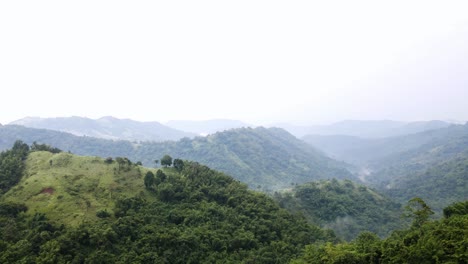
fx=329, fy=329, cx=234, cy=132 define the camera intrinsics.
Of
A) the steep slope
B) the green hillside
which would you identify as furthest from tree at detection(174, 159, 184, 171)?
the steep slope

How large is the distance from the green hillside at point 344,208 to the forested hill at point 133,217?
3511cm

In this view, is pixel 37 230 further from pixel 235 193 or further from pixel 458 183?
pixel 458 183

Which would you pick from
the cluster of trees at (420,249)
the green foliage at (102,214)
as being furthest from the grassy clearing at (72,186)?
the cluster of trees at (420,249)

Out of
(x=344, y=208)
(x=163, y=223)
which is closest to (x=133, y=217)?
(x=163, y=223)

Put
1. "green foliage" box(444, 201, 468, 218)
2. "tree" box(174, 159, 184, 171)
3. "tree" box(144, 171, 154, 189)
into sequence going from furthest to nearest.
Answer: "tree" box(174, 159, 184, 171)
"tree" box(144, 171, 154, 189)
"green foliage" box(444, 201, 468, 218)

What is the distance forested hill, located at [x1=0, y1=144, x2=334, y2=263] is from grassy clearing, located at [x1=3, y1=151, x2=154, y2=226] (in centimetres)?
15

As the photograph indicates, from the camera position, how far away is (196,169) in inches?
2717

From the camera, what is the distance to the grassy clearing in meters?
49.2

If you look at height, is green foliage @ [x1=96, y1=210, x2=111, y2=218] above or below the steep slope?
above

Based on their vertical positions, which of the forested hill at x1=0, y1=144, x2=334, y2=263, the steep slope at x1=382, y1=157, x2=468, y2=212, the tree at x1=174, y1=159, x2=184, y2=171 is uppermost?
the tree at x1=174, y1=159, x2=184, y2=171

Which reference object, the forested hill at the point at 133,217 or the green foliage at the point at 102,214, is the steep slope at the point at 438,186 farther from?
the green foliage at the point at 102,214

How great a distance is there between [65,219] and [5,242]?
9.45m

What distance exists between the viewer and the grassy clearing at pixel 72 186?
49250 millimetres

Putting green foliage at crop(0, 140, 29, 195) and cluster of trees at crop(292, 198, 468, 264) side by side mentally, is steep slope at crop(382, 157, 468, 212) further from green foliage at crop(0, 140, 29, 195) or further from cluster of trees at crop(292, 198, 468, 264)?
green foliage at crop(0, 140, 29, 195)
